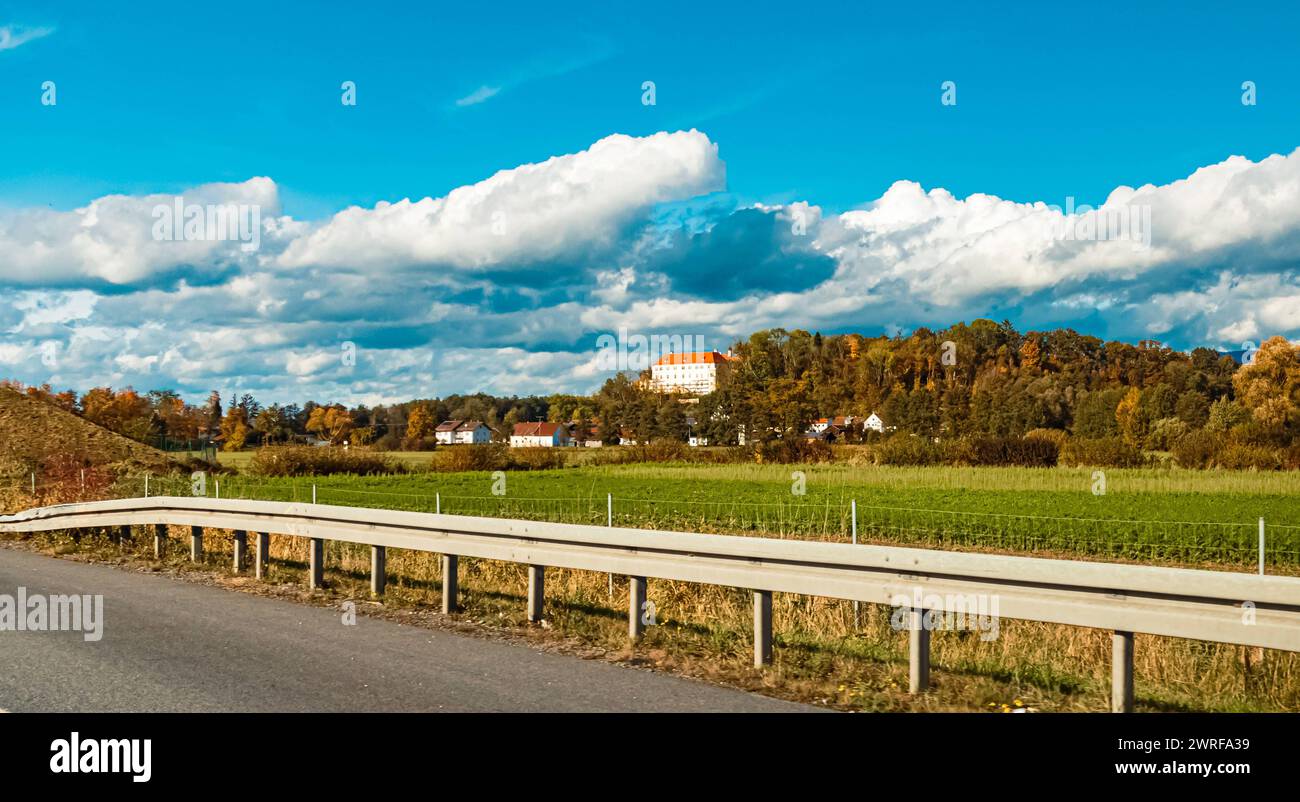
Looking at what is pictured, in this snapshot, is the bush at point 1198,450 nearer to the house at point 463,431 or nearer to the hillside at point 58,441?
the hillside at point 58,441

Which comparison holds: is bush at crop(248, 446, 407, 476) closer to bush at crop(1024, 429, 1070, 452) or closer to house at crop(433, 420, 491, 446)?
bush at crop(1024, 429, 1070, 452)

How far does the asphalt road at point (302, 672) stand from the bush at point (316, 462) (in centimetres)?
4188

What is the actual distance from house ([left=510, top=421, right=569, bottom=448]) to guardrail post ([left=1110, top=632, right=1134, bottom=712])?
13507cm

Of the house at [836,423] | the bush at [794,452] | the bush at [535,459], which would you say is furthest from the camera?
the house at [836,423]

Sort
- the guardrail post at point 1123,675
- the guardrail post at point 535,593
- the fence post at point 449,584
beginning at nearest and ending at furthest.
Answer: the guardrail post at point 1123,675 → the guardrail post at point 535,593 → the fence post at point 449,584

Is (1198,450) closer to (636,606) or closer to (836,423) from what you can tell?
(636,606)

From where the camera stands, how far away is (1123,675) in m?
5.77

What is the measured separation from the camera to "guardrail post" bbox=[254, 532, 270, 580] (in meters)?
12.0

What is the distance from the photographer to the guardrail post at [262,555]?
472 inches

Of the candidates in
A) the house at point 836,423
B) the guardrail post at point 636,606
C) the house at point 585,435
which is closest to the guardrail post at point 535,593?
the guardrail post at point 636,606
